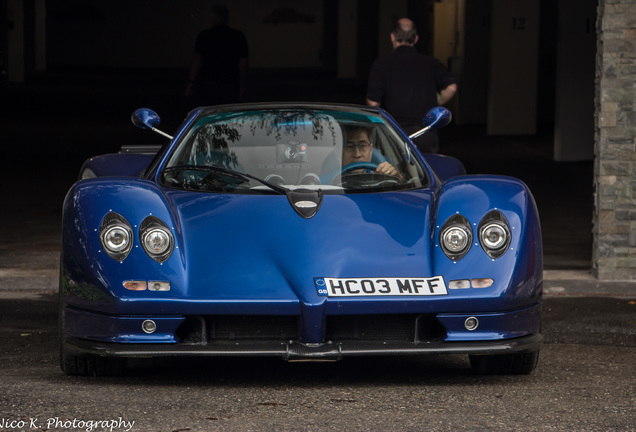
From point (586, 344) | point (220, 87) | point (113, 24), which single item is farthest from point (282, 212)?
point (113, 24)

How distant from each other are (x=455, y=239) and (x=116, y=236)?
1.38 m

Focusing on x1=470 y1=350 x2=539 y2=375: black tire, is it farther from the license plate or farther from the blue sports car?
the license plate

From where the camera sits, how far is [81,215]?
4969 millimetres

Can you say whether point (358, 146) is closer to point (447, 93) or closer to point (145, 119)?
point (145, 119)

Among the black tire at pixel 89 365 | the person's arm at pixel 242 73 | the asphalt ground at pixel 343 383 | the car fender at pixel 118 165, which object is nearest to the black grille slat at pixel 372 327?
the asphalt ground at pixel 343 383

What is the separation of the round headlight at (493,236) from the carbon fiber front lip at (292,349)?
0.40 m

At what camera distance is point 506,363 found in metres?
5.13

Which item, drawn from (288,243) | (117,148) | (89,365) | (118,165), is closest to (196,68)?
(118,165)

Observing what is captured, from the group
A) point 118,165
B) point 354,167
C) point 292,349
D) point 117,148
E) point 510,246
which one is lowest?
point 117,148

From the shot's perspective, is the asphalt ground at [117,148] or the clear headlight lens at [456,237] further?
the asphalt ground at [117,148]

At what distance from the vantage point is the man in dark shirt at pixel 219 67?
35.0ft

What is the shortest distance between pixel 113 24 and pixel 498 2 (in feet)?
97.0

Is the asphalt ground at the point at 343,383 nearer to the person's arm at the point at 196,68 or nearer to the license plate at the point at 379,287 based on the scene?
the license plate at the point at 379,287

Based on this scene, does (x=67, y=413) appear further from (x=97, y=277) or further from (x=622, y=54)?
(x=622, y=54)
